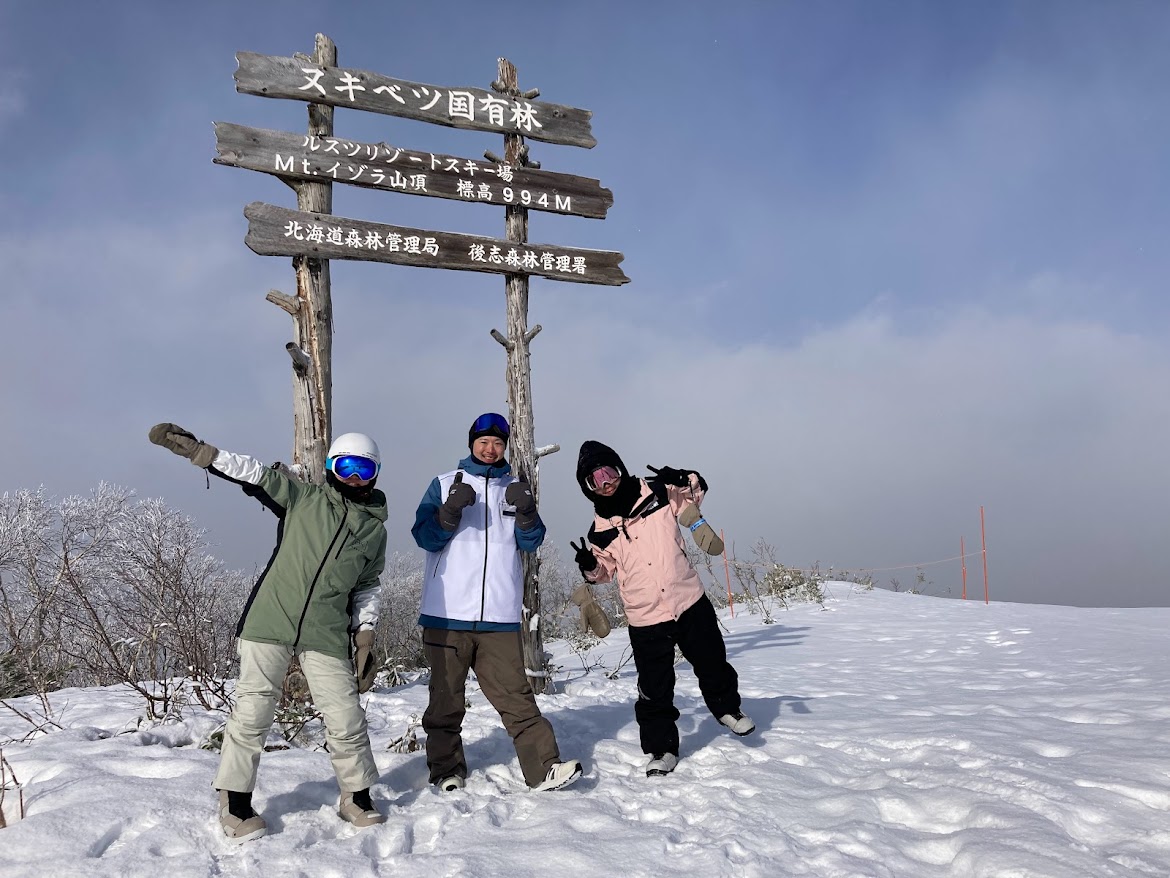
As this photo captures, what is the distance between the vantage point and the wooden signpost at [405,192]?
5781 mm

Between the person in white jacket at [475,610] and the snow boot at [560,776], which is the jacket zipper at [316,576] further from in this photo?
the snow boot at [560,776]

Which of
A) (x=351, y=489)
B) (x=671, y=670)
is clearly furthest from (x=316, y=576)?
(x=671, y=670)

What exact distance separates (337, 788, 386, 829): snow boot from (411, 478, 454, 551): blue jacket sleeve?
3.83ft

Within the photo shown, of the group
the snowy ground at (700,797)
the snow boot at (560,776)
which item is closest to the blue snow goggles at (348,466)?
the snowy ground at (700,797)

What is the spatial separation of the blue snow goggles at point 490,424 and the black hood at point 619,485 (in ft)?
1.60

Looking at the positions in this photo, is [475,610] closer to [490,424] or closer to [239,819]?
[490,424]

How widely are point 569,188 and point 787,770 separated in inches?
202

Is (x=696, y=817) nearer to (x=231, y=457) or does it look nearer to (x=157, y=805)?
(x=157, y=805)

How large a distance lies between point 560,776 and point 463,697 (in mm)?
626

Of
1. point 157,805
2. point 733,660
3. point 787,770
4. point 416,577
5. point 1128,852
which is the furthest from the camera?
point 416,577

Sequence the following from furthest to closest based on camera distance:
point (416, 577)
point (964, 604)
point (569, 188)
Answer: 1. point (416, 577)
2. point (964, 604)
3. point (569, 188)

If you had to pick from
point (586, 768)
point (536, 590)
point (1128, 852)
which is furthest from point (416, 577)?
point (1128, 852)

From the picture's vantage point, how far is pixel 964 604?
12078 mm

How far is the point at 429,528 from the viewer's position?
3912 mm
